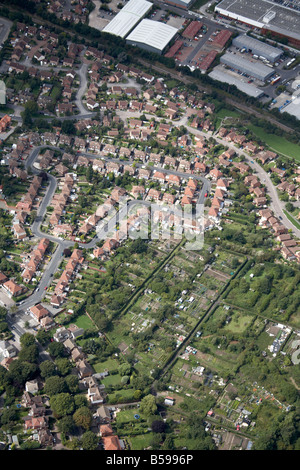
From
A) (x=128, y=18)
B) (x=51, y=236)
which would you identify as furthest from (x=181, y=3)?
(x=51, y=236)

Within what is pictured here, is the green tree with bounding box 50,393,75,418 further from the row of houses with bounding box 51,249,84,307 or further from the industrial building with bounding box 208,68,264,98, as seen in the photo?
the industrial building with bounding box 208,68,264,98

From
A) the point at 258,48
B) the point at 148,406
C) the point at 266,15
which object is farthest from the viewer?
the point at 266,15

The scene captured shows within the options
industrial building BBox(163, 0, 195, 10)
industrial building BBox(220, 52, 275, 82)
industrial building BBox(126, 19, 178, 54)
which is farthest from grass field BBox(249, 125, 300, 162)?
industrial building BBox(163, 0, 195, 10)

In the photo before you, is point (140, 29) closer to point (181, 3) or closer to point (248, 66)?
point (181, 3)
